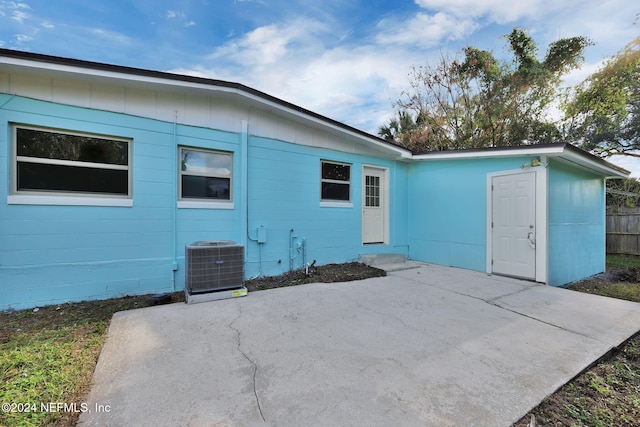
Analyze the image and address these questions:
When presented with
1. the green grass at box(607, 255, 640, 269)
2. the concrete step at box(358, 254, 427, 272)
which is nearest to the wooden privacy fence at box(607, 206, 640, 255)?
the green grass at box(607, 255, 640, 269)

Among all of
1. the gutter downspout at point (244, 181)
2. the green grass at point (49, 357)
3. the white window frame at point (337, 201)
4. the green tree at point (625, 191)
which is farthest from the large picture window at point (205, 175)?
the green tree at point (625, 191)

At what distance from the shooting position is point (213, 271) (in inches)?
156

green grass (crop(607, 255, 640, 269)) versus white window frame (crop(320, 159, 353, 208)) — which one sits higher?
white window frame (crop(320, 159, 353, 208))

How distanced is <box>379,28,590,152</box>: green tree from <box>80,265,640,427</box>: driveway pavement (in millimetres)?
10519

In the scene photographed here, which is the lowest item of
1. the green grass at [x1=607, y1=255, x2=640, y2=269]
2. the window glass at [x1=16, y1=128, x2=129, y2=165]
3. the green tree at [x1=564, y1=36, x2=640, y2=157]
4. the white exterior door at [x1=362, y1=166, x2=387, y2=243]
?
the green grass at [x1=607, y1=255, x2=640, y2=269]

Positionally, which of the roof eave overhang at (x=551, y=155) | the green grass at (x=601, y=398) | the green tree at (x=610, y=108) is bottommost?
the green grass at (x=601, y=398)

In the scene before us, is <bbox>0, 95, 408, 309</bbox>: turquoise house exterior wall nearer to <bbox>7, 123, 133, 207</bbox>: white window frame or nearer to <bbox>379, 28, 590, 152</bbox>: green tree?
<bbox>7, 123, 133, 207</bbox>: white window frame

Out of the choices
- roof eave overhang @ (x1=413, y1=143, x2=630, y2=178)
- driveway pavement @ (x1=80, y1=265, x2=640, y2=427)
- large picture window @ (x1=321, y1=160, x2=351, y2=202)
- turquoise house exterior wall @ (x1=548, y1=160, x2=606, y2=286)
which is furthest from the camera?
large picture window @ (x1=321, y1=160, x2=351, y2=202)

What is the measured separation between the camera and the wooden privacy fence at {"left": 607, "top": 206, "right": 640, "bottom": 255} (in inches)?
381

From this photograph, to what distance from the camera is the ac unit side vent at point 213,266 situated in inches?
150

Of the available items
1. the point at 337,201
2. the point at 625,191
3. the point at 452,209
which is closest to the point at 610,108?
the point at 625,191

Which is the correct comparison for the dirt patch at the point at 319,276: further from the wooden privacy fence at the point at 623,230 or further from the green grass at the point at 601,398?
the wooden privacy fence at the point at 623,230

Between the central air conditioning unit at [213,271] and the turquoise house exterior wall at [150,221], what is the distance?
0.97 meters

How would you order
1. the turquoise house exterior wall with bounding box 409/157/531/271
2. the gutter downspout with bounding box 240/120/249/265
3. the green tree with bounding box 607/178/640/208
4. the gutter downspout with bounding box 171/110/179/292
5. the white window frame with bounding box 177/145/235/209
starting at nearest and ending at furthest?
the gutter downspout with bounding box 171/110/179/292 → the white window frame with bounding box 177/145/235/209 → the gutter downspout with bounding box 240/120/249/265 → the turquoise house exterior wall with bounding box 409/157/531/271 → the green tree with bounding box 607/178/640/208
